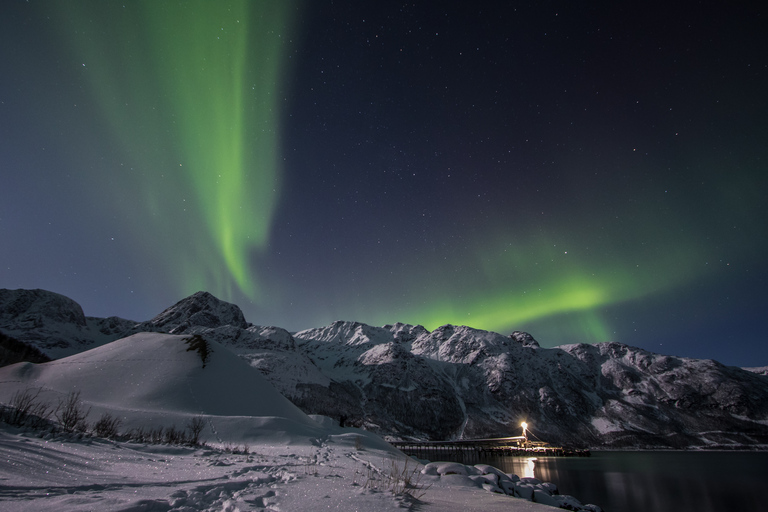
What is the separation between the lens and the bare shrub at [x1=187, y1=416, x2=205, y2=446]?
Result: 19312mm

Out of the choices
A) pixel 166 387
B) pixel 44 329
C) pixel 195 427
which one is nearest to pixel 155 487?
pixel 195 427

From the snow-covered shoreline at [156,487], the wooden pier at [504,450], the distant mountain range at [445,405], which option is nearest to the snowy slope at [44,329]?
the distant mountain range at [445,405]

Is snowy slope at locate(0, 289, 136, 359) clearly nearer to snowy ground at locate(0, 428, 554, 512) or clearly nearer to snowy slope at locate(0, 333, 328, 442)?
snowy slope at locate(0, 333, 328, 442)

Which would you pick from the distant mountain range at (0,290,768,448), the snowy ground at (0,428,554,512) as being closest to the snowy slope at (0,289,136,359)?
the distant mountain range at (0,290,768,448)

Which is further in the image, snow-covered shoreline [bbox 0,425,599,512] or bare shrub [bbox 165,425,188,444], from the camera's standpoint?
bare shrub [bbox 165,425,188,444]

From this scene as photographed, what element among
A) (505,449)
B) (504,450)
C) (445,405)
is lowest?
(504,450)

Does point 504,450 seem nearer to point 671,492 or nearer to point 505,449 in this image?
point 505,449

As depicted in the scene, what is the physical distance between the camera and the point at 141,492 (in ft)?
18.9

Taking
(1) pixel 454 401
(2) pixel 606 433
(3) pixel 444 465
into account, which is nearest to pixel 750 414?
(2) pixel 606 433

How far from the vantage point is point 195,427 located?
20.1 metres

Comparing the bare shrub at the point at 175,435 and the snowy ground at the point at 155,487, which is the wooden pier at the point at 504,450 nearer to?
the bare shrub at the point at 175,435

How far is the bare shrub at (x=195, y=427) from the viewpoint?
19312 mm

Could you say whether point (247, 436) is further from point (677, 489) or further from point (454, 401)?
point (454, 401)

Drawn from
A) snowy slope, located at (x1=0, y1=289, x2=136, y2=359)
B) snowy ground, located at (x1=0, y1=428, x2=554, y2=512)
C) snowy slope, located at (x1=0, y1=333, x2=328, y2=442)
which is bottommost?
snowy ground, located at (x1=0, y1=428, x2=554, y2=512)
